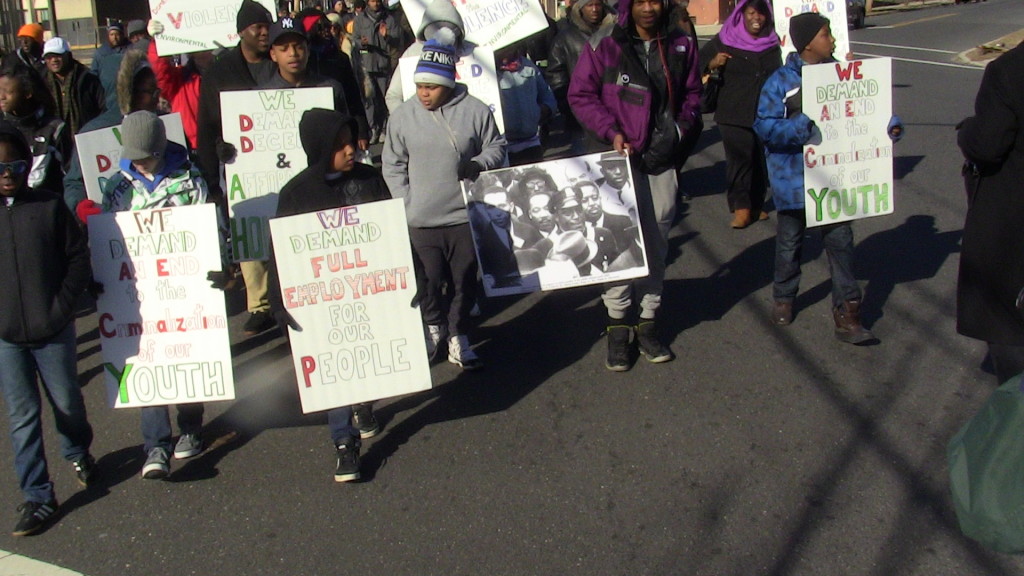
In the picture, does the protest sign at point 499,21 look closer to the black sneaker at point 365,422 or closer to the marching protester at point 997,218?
the black sneaker at point 365,422

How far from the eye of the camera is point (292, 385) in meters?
6.18

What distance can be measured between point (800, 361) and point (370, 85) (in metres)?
9.24

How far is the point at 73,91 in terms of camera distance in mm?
7812

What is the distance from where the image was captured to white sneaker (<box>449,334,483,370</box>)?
6.18m

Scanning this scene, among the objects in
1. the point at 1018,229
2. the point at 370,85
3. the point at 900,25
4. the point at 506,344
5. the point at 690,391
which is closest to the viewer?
the point at 1018,229

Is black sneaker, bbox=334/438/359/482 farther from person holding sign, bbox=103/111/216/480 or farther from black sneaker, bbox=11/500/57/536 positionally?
black sneaker, bbox=11/500/57/536

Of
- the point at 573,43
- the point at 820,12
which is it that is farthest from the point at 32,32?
the point at 820,12

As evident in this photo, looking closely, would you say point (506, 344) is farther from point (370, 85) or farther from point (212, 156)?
point (370, 85)

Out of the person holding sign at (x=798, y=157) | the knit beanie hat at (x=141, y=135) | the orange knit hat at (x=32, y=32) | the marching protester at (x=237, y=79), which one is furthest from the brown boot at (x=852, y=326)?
the orange knit hat at (x=32, y=32)

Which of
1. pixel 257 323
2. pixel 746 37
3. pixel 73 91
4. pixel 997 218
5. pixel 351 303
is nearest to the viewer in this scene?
pixel 997 218

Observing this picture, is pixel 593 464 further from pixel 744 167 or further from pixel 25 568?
pixel 744 167

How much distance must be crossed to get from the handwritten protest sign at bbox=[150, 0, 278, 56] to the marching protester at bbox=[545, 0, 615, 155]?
96.3 inches

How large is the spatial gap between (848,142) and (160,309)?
4009 millimetres

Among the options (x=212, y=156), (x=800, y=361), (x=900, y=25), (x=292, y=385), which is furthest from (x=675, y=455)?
(x=900, y=25)
